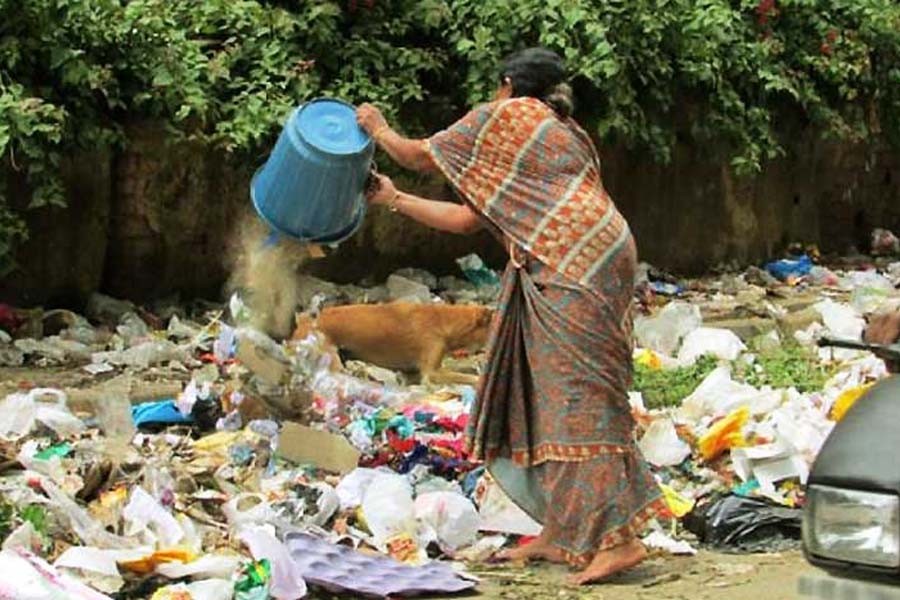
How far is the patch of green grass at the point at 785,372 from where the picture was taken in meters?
8.58

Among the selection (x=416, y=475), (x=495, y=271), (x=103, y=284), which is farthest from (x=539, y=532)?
(x=495, y=271)

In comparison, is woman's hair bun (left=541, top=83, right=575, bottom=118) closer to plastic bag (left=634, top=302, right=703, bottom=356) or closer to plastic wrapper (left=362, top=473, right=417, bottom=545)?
plastic wrapper (left=362, top=473, right=417, bottom=545)

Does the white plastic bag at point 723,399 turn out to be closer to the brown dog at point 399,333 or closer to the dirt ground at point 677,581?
the brown dog at point 399,333

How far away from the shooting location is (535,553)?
231 inches

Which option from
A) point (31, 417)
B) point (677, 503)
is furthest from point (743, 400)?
point (31, 417)

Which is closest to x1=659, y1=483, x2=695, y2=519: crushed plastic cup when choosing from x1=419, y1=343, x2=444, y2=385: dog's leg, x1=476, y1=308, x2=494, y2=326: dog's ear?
x1=419, y1=343, x2=444, y2=385: dog's leg

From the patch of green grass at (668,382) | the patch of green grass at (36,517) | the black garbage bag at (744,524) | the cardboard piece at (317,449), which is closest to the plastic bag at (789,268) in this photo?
the patch of green grass at (668,382)

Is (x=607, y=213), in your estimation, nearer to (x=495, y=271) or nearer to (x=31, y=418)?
(x=31, y=418)

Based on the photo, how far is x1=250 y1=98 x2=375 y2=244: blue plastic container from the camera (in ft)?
20.1

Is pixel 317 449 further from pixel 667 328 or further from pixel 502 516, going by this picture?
pixel 667 328

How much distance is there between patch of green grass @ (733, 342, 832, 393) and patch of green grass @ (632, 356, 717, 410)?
7.4 inches

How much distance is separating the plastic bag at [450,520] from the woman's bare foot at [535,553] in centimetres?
15

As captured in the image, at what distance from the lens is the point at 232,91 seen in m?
9.96

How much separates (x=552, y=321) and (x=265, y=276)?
146 inches
